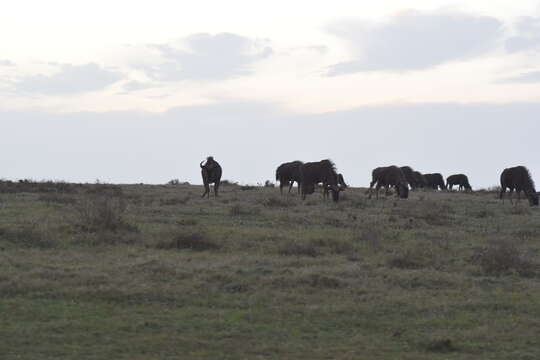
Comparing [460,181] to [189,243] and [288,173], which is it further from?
[189,243]

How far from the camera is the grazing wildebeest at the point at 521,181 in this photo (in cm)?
3206

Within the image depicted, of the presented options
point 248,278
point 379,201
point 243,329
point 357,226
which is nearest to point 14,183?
point 379,201

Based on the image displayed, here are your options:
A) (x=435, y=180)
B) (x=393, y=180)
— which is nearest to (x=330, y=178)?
(x=393, y=180)

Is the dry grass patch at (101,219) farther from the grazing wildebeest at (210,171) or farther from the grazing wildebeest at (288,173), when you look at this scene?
the grazing wildebeest at (288,173)

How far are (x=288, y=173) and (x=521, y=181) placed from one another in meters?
9.23

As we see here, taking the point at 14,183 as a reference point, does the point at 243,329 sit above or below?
below

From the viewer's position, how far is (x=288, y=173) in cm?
3484

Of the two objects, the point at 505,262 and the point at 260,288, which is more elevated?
the point at 505,262

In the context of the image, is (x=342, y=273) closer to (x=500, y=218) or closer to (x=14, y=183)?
(x=500, y=218)

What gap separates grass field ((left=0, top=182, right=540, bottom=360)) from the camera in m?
10.1

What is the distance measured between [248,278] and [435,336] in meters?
4.02

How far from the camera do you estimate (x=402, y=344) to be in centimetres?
1030

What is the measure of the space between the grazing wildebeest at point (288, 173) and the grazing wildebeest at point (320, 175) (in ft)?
9.90

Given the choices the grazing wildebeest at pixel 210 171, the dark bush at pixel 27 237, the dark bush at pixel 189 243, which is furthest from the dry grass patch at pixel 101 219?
the grazing wildebeest at pixel 210 171
